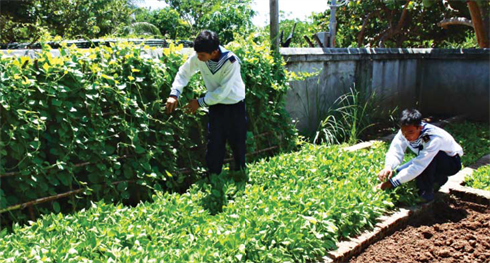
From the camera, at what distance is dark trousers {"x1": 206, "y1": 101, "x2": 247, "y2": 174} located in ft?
13.8

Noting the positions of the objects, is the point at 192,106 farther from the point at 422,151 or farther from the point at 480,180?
the point at 480,180

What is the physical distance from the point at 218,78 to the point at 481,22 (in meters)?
8.01

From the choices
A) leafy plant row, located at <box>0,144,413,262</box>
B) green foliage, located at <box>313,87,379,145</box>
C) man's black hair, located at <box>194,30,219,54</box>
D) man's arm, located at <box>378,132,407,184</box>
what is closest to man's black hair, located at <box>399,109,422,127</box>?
man's arm, located at <box>378,132,407,184</box>

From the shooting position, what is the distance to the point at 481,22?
961 centimetres

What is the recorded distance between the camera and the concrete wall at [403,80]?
22.2 feet

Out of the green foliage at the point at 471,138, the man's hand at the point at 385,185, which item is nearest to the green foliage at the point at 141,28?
the green foliage at the point at 471,138

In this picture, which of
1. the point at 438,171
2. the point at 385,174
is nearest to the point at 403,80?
the point at 438,171

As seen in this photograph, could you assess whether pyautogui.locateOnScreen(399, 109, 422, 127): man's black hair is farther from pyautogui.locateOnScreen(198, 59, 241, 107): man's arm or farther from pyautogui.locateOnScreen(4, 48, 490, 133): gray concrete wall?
pyautogui.locateOnScreen(4, 48, 490, 133): gray concrete wall

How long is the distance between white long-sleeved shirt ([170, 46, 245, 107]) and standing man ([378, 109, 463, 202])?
1514 mm

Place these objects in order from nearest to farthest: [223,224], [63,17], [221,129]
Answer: [223,224], [221,129], [63,17]

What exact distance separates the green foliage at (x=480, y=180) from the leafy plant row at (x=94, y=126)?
2.84 m

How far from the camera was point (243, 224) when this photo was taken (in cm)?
291

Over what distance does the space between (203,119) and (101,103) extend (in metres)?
1.22

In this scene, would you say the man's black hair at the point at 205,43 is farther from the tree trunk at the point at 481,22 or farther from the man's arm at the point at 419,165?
the tree trunk at the point at 481,22
